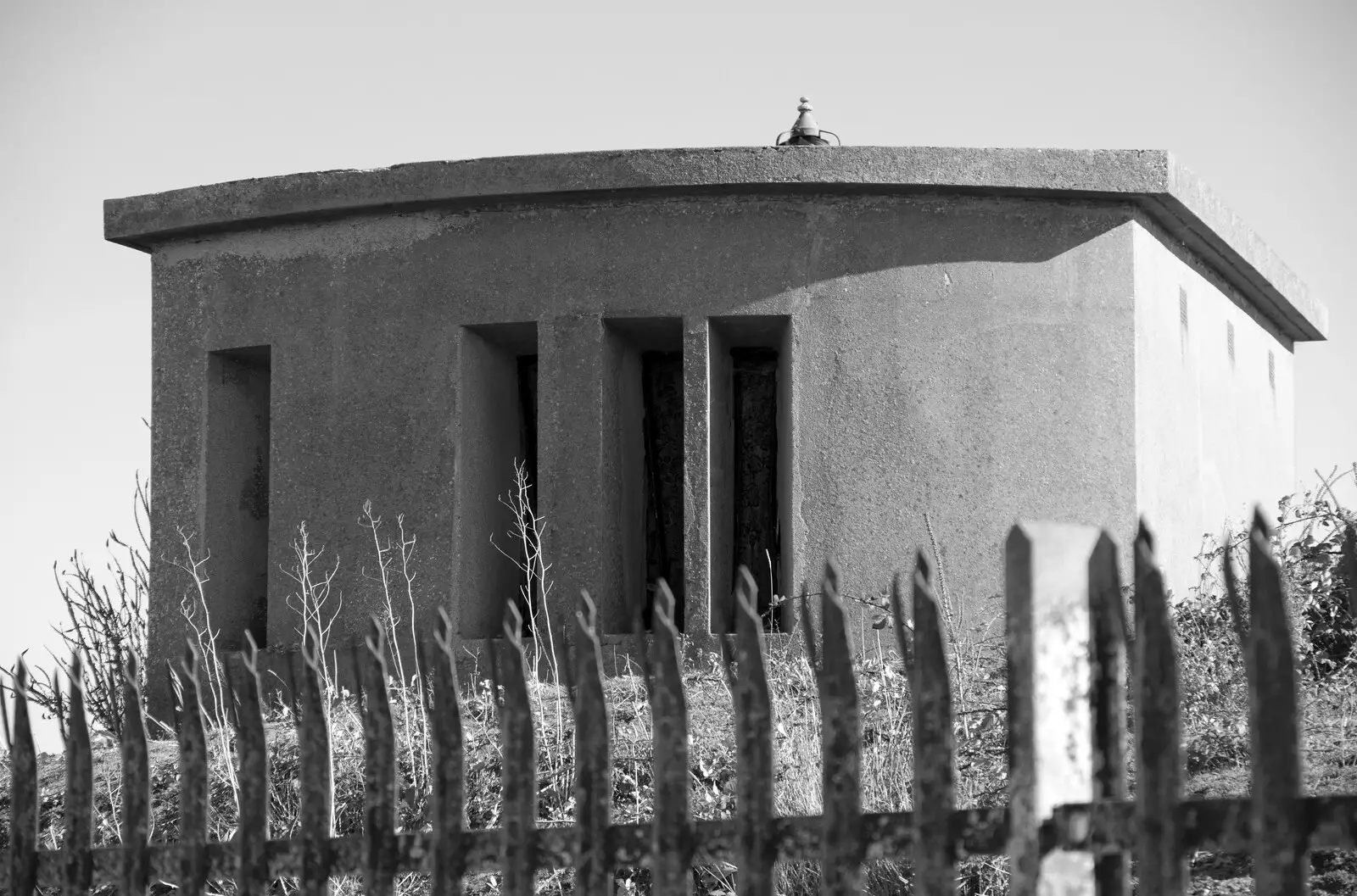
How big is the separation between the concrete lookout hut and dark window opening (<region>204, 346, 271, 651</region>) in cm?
3

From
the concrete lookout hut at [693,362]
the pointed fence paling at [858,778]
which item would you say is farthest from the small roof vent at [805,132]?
the pointed fence paling at [858,778]

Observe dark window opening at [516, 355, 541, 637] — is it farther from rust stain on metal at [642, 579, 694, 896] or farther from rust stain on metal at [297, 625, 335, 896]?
rust stain on metal at [642, 579, 694, 896]

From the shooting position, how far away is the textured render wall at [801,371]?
24.2 feet

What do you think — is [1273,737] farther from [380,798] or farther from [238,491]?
[238,491]

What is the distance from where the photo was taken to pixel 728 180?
7301 mm

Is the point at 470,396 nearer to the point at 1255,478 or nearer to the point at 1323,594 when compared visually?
the point at 1323,594

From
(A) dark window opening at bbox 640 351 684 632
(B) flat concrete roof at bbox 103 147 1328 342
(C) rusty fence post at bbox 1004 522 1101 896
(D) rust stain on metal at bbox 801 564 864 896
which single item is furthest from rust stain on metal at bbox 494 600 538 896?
(A) dark window opening at bbox 640 351 684 632

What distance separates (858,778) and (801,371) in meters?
5.20

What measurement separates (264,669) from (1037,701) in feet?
20.9

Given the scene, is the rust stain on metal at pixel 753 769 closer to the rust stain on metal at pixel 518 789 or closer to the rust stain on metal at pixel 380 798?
the rust stain on metal at pixel 518 789

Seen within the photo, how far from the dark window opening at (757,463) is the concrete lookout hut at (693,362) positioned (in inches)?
0.8

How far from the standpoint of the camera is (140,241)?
8.51 meters

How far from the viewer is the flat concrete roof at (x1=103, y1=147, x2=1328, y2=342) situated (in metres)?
7.28

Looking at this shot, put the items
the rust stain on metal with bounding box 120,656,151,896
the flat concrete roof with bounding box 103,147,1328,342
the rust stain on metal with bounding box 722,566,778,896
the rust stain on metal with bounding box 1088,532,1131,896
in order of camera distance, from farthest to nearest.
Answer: the flat concrete roof with bounding box 103,147,1328,342
the rust stain on metal with bounding box 120,656,151,896
the rust stain on metal with bounding box 722,566,778,896
the rust stain on metal with bounding box 1088,532,1131,896
